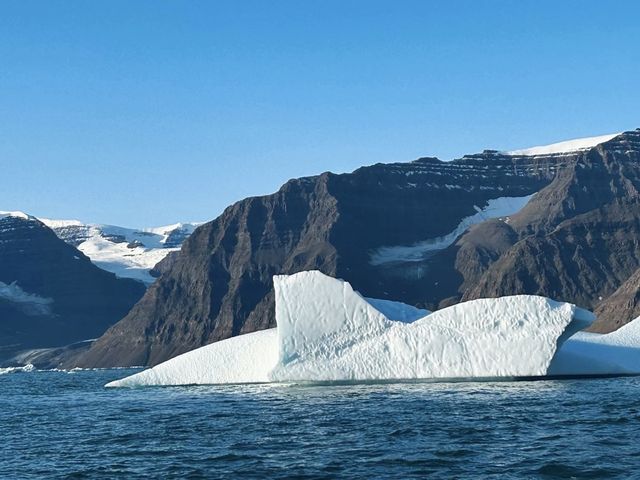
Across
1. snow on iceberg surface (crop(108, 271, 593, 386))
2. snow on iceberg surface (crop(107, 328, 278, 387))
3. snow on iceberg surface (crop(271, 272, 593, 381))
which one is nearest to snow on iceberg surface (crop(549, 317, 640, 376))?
snow on iceberg surface (crop(108, 271, 593, 386))

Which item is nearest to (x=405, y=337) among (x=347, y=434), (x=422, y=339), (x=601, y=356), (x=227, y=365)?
(x=422, y=339)

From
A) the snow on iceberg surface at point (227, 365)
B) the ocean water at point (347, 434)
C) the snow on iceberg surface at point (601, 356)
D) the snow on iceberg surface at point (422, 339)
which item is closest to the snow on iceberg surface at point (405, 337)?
the snow on iceberg surface at point (422, 339)

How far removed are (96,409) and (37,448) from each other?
1788 cm

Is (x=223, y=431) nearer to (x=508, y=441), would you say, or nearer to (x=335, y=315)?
(x=508, y=441)

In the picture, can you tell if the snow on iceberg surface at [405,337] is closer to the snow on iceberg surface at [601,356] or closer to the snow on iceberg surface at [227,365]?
the snow on iceberg surface at [227,365]

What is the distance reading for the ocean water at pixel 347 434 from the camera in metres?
37.2

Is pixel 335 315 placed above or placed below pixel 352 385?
above

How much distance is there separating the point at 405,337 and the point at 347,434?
2227 cm

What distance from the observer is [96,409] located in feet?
209

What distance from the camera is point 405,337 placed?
218 feet

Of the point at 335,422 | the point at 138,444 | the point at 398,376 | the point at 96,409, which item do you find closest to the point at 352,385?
the point at 398,376

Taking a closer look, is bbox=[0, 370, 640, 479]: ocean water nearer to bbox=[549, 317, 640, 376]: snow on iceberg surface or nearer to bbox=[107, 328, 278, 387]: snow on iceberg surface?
bbox=[549, 317, 640, 376]: snow on iceberg surface

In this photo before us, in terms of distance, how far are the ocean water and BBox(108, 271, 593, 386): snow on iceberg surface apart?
133 cm

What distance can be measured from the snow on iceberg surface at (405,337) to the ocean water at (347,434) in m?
1.33
